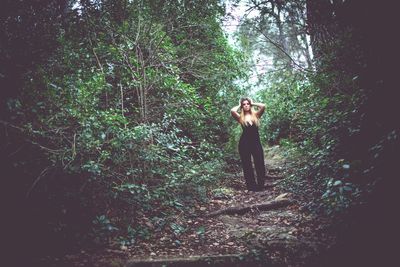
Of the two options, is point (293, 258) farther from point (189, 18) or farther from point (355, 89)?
point (189, 18)

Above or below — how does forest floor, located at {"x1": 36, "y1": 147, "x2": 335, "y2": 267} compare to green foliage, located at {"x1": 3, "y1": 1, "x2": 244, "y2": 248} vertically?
below

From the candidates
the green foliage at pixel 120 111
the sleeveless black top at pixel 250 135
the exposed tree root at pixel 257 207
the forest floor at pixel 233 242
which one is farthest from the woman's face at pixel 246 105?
the exposed tree root at pixel 257 207

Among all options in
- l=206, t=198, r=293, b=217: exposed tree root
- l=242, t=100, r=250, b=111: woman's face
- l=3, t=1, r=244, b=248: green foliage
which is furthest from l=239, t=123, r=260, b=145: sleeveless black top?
l=206, t=198, r=293, b=217: exposed tree root

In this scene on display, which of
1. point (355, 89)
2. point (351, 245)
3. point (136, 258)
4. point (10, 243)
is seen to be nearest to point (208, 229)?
point (136, 258)

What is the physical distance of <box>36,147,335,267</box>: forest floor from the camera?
321cm

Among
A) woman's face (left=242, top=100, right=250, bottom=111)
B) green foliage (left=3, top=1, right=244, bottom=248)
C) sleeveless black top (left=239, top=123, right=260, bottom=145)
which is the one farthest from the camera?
woman's face (left=242, top=100, right=250, bottom=111)

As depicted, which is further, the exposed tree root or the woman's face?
the woman's face

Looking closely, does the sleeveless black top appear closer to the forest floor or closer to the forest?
the forest

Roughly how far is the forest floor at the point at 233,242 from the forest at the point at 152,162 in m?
0.02

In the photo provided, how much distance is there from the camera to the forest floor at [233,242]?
10.5ft

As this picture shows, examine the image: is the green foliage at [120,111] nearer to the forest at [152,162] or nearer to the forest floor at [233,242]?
the forest at [152,162]

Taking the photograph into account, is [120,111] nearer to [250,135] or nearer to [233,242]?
[250,135]

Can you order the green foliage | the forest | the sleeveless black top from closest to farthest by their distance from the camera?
the forest, the green foliage, the sleeveless black top

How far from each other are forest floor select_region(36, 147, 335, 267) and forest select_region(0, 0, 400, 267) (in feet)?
0.06
